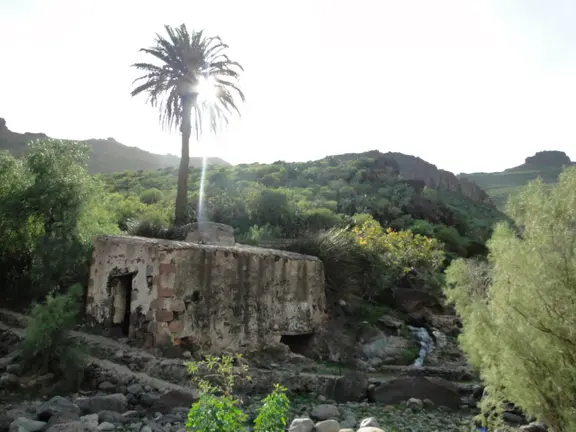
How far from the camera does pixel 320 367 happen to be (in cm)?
1212

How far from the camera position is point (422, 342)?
600 inches

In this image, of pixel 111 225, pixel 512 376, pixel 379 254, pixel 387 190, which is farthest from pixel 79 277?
pixel 387 190

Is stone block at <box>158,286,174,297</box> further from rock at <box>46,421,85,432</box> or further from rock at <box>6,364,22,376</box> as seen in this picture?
rock at <box>46,421,85,432</box>

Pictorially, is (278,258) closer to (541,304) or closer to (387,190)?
(541,304)

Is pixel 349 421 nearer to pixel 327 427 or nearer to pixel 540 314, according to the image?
pixel 327 427

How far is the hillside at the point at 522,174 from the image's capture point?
56.4m

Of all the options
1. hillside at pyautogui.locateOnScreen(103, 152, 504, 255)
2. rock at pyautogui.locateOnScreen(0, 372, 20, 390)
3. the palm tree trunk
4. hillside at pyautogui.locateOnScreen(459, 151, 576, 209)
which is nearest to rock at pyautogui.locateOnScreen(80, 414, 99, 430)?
rock at pyautogui.locateOnScreen(0, 372, 20, 390)

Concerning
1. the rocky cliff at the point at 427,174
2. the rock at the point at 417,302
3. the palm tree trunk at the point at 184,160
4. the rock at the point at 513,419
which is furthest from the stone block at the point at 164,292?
the rocky cliff at the point at 427,174

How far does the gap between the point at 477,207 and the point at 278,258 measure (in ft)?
112

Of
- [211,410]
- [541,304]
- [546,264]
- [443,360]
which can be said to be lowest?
[443,360]

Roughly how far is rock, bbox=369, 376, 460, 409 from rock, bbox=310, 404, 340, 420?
5.36ft

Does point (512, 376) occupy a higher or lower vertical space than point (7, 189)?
lower

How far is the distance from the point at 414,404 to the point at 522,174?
191 ft

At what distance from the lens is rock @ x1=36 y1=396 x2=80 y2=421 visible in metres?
8.07
